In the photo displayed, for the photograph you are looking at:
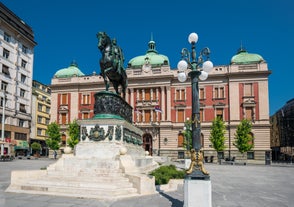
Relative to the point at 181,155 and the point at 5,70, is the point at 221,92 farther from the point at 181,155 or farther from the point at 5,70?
the point at 5,70

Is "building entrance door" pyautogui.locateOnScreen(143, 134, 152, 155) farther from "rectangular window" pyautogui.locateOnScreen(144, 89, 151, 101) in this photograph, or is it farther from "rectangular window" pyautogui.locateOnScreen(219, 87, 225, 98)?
"rectangular window" pyautogui.locateOnScreen(219, 87, 225, 98)

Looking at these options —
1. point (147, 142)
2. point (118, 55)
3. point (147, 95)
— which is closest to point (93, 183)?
point (118, 55)

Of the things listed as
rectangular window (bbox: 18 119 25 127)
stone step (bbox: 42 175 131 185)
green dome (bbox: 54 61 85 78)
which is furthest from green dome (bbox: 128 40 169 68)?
stone step (bbox: 42 175 131 185)

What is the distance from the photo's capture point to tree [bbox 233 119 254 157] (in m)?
42.2

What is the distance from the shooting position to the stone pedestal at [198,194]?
712 centimetres

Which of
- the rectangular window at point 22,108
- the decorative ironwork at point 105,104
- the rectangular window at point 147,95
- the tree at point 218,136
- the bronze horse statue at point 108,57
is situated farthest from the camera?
the rectangular window at point 147,95

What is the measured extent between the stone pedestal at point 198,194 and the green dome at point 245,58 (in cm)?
4464

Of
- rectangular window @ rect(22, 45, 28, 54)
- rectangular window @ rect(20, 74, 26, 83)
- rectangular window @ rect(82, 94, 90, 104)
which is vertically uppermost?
rectangular window @ rect(22, 45, 28, 54)

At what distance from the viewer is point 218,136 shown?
43.6 m

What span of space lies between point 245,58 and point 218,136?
53.6 feet

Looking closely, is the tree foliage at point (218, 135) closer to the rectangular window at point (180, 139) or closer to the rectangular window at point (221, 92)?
the rectangular window at point (180, 139)

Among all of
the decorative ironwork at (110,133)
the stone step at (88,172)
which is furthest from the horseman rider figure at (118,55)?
the stone step at (88,172)

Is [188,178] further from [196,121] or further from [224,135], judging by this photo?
[224,135]

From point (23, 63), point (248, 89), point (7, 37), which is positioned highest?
point (7, 37)
